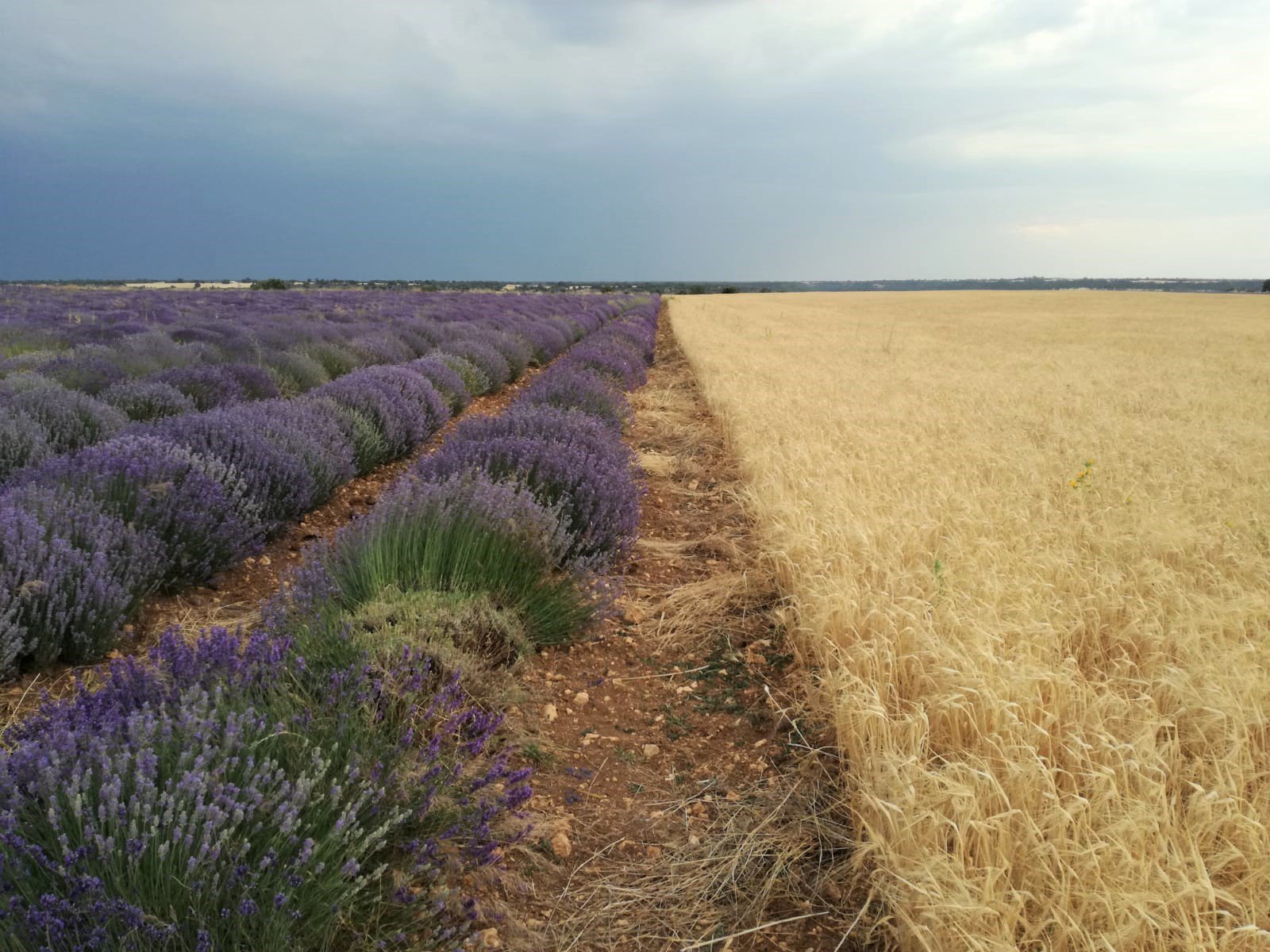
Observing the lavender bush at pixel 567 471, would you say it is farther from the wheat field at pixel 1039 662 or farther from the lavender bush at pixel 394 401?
the lavender bush at pixel 394 401

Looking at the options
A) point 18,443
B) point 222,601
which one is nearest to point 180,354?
point 18,443

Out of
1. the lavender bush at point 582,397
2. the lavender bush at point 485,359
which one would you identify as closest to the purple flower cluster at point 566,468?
the lavender bush at point 582,397

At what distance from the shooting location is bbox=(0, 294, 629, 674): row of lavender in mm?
3129

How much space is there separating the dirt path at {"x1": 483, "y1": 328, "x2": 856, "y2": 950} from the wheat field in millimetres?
198

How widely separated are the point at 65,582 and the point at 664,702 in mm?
2556

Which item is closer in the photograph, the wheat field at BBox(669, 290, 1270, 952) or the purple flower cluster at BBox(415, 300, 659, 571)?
the wheat field at BBox(669, 290, 1270, 952)

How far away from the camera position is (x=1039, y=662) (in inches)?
104

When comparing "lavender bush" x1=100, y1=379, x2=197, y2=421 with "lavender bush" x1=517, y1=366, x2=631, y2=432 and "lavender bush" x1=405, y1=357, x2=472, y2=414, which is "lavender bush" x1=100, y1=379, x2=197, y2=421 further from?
"lavender bush" x1=405, y1=357, x2=472, y2=414

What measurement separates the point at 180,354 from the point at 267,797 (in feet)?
31.5

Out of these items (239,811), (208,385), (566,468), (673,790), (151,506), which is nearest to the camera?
(239,811)

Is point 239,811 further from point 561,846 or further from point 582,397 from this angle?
point 582,397

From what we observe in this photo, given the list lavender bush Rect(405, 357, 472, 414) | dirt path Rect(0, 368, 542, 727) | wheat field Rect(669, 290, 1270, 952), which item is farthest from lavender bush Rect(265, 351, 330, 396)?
wheat field Rect(669, 290, 1270, 952)

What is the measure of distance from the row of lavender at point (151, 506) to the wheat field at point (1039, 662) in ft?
9.80

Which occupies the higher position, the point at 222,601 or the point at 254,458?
the point at 254,458
